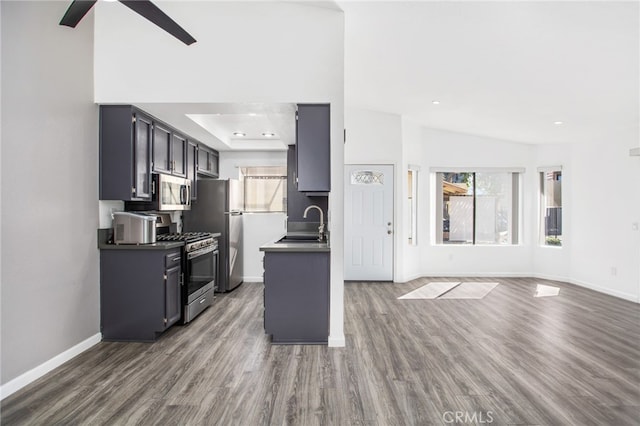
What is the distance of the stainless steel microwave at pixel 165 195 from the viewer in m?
3.54

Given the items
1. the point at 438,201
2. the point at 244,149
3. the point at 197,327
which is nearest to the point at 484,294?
the point at 438,201

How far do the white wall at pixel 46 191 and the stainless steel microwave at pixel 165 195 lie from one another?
1.75ft

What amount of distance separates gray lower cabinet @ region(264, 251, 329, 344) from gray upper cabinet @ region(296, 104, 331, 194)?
0.71 m

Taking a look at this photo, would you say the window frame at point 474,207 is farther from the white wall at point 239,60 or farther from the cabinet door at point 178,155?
the cabinet door at point 178,155

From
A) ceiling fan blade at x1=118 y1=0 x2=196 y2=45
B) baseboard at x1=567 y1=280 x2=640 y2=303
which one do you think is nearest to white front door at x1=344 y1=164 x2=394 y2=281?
baseboard at x1=567 y1=280 x2=640 y2=303

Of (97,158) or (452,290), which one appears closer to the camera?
(97,158)

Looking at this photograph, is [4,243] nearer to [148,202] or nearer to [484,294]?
[148,202]

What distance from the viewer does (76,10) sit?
1.74 metres

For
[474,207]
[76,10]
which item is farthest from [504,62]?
[76,10]

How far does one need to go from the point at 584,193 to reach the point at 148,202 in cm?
662

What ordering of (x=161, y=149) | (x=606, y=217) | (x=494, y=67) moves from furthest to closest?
(x=606, y=217), (x=161, y=149), (x=494, y=67)

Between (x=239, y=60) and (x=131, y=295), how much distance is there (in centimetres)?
249

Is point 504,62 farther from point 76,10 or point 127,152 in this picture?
point 127,152

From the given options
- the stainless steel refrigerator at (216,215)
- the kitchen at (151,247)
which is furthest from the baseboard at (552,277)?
the stainless steel refrigerator at (216,215)
